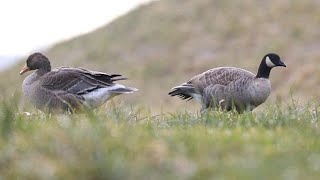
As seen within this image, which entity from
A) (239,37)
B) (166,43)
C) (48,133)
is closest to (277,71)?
(239,37)

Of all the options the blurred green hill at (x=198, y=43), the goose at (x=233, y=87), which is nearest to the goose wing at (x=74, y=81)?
the goose at (x=233, y=87)

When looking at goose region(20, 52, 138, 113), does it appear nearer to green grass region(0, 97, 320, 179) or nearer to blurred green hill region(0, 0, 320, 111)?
green grass region(0, 97, 320, 179)

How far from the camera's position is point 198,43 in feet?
112

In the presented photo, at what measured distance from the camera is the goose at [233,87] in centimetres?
1198

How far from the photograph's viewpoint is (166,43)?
35500 millimetres

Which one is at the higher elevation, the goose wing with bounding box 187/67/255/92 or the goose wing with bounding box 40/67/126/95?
the goose wing with bounding box 40/67/126/95

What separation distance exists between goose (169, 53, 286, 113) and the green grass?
5044 millimetres

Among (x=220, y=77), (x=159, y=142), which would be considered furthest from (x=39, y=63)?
(x=159, y=142)

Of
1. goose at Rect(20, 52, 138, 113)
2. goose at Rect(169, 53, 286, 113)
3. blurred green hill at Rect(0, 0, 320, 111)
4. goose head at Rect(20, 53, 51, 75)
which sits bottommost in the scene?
blurred green hill at Rect(0, 0, 320, 111)

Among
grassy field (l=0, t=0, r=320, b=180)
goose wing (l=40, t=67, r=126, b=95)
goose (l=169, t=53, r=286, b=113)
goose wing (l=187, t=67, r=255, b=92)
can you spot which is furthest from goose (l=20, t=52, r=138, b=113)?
goose wing (l=187, t=67, r=255, b=92)

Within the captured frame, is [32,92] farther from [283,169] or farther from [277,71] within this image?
[277,71]

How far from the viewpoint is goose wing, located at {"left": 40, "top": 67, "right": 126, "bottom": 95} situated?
439 inches

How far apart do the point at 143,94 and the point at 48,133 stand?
973 inches

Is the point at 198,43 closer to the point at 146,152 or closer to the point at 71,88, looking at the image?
the point at 71,88
